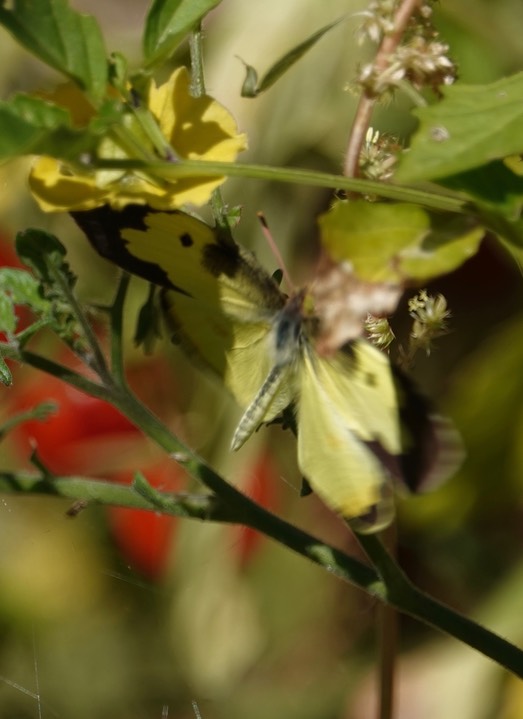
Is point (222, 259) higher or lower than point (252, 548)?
higher

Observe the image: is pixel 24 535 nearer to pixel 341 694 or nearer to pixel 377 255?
pixel 341 694

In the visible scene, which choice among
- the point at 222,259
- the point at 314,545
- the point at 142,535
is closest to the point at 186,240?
the point at 222,259

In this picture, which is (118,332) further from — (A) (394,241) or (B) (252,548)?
(B) (252,548)

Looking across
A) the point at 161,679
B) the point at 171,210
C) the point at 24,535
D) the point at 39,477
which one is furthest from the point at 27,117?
the point at 161,679

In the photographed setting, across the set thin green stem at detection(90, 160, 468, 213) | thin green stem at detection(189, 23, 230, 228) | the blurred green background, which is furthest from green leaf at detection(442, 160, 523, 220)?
the blurred green background

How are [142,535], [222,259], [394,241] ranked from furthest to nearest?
1. [142,535]
2. [222,259]
3. [394,241]

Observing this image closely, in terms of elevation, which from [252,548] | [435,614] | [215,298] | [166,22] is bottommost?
[252,548]

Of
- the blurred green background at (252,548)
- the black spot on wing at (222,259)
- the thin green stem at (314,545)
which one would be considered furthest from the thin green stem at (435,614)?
the blurred green background at (252,548)
